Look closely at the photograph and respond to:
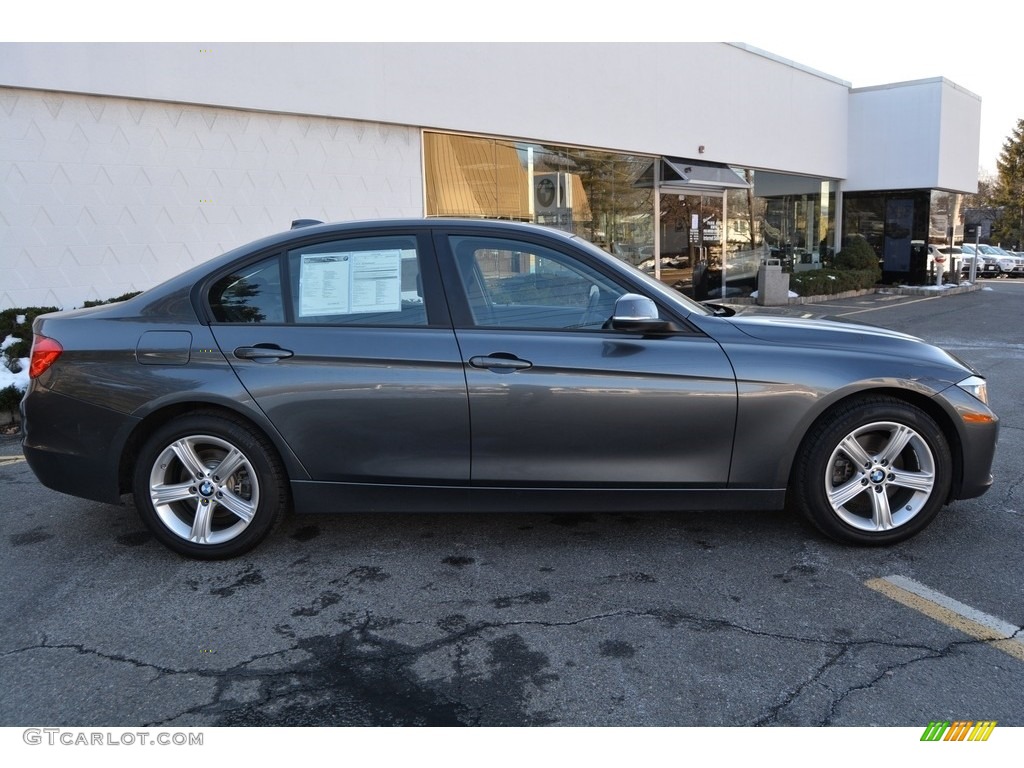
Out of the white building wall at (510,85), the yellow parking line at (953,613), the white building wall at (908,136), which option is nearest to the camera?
the yellow parking line at (953,613)

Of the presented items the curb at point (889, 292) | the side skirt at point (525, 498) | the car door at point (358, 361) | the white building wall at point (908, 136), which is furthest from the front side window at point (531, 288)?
the white building wall at point (908, 136)

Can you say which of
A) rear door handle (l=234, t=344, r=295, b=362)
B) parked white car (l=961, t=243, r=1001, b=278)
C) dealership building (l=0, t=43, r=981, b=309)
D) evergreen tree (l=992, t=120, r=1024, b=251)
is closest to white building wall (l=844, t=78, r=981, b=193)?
dealership building (l=0, t=43, r=981, b=309)

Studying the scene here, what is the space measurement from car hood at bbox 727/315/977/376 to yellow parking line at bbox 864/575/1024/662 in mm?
1067

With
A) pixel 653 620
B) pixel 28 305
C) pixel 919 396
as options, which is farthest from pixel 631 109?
pixel 653 620

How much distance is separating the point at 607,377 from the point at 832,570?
137cm

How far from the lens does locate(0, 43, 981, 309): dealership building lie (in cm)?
809

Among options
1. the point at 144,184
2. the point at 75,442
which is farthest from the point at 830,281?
the point at 75,442

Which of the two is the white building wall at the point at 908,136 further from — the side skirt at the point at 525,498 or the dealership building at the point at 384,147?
the side skirt at the point at 525,498

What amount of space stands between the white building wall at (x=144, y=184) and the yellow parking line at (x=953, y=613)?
8096 mm

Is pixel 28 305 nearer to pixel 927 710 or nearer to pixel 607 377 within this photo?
pixel 607 377

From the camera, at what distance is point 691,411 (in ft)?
11.6

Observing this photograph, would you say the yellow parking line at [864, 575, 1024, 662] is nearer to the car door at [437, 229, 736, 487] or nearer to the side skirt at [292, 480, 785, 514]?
the side skirt at [292, 480, 785, 514]

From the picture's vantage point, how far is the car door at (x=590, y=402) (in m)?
3.51

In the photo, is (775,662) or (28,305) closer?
(775,662)
